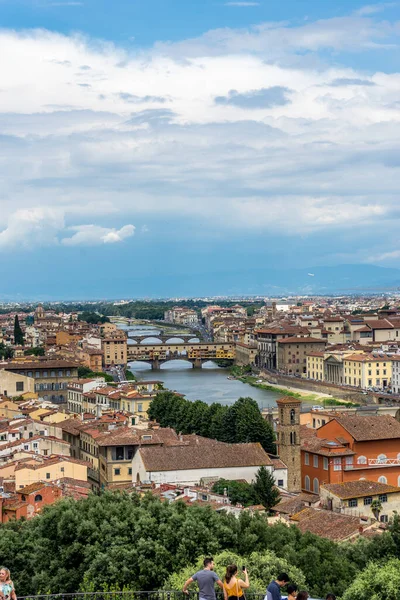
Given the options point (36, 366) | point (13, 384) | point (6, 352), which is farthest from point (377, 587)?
point (6, 352)

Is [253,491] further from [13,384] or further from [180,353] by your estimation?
[180,353]

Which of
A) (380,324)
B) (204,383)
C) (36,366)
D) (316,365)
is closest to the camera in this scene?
(36,366)

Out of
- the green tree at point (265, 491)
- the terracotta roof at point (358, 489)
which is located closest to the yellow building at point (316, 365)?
the terracotta roof at point (358, 489)

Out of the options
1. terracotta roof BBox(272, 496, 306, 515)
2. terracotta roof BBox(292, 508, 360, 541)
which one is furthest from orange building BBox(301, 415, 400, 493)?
terracotta roof BBox(292, 508, 360, 541)

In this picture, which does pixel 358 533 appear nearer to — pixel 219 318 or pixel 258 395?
pixel 258 395

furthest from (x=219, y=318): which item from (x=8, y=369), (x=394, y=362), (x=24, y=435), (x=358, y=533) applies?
(x=358, y=533)

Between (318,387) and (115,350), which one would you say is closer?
(318,387)

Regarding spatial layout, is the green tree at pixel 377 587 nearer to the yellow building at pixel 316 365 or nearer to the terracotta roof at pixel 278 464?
the terracotta roof at pixel 278 464
